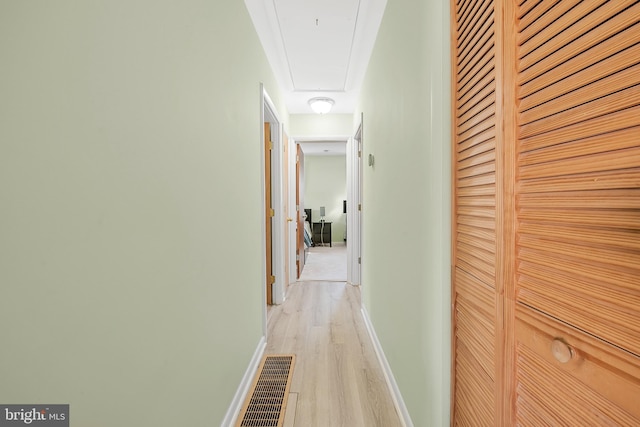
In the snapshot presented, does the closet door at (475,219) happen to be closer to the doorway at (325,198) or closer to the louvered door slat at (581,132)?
the louvered door slat at (581,132)

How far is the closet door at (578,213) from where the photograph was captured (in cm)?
49

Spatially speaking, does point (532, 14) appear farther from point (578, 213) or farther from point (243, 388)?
point (243, 388)

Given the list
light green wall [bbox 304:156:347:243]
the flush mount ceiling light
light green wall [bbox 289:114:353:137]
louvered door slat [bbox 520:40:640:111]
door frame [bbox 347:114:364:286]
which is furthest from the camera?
light green wall [bbox 304:156:347:243]

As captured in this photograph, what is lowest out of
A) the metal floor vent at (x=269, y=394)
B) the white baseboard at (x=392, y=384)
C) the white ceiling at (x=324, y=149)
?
the metal floor vent at (x=269, y=394)

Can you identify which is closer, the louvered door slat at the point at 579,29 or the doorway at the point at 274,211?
the louvered door slat at the point at 579,29

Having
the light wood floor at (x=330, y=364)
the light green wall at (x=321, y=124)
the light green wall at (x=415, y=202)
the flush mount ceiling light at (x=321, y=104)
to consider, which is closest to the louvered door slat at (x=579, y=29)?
the light green wall at (x=415, y=202)

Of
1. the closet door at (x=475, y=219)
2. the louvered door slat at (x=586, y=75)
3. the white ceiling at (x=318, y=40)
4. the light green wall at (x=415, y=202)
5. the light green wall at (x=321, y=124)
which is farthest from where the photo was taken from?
the light green wall at (x=321, y=124)

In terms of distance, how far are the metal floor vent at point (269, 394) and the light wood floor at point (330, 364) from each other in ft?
0.16

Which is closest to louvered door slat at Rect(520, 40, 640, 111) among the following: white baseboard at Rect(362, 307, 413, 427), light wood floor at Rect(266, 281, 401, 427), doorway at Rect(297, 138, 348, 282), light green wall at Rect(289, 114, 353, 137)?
white baseboard at Rect(362, 307, 413, 427)

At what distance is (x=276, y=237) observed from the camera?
352cm

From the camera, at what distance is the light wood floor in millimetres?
1700

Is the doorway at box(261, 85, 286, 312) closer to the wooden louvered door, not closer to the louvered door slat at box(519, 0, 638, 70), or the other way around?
the wooden louvered door

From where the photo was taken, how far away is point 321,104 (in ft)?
12.4

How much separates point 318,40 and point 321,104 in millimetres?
1289
